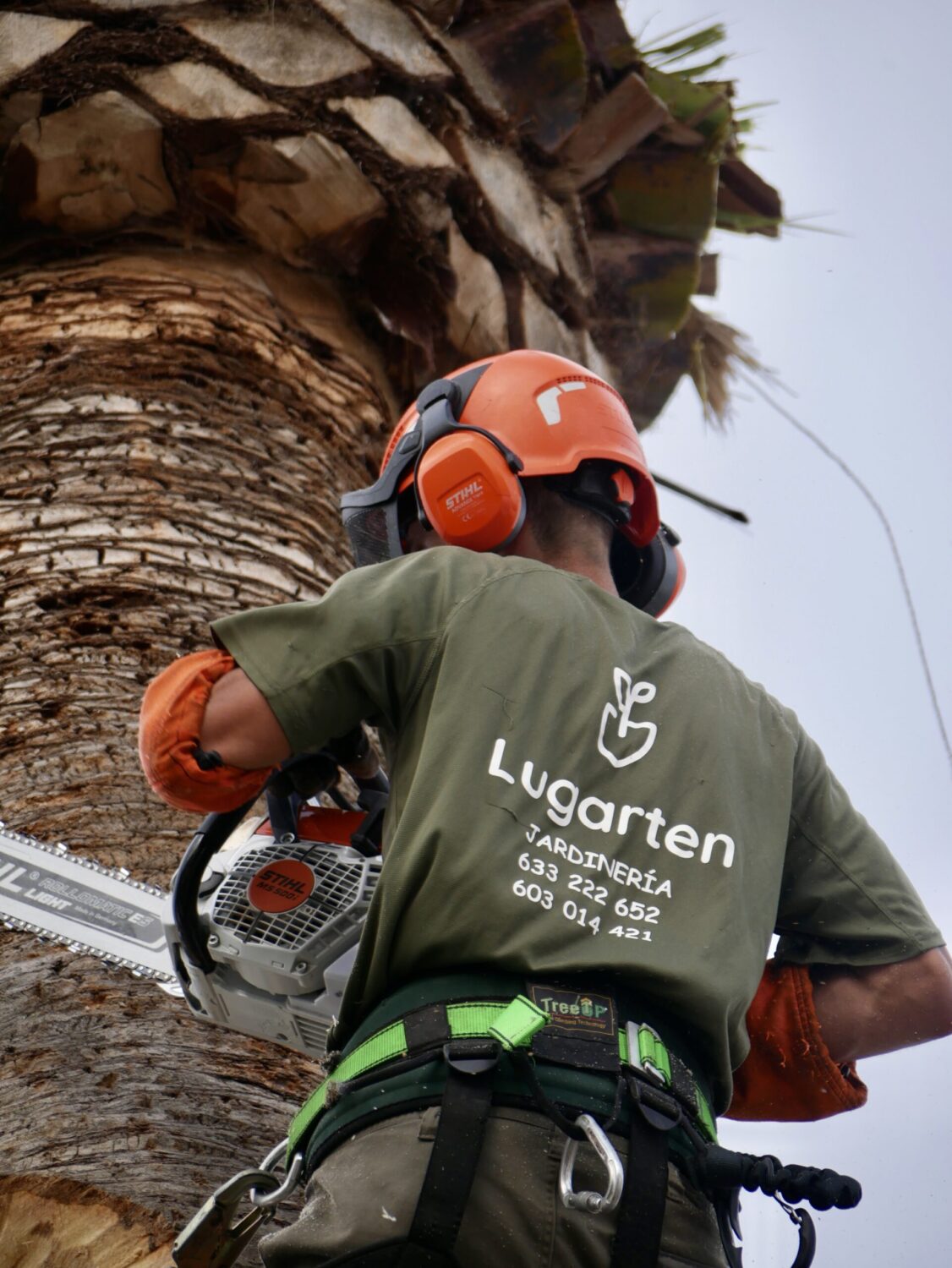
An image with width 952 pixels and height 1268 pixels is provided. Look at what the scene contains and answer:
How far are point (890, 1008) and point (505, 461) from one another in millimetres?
1019

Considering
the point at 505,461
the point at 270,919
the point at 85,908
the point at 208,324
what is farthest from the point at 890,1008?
the point at 208,324

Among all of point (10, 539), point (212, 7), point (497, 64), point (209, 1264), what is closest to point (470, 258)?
point (497, 64)

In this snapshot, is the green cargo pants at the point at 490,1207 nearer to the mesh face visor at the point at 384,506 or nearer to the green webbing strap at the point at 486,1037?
the green webbing strap at the point at 486,1037

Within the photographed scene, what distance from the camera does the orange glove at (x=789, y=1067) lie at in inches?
82.4

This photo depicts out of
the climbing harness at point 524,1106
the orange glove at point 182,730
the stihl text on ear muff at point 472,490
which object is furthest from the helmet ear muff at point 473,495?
the climbing harness at point 524,1106

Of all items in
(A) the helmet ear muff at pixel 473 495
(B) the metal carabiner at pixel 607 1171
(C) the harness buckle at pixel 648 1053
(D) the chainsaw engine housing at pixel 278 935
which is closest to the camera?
(B) the metal carabiner at pixel 607 1171

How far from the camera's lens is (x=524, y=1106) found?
1.59 meters

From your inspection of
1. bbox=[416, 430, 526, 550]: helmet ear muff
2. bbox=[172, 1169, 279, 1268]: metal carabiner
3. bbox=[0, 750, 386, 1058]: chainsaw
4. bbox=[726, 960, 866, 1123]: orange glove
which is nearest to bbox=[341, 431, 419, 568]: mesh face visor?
bbox=[416, 430, 526, 550]: helmet ear muff

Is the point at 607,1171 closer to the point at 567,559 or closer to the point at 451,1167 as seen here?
the point at 451,1167

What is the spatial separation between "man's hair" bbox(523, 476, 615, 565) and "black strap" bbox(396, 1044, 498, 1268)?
1.07 m

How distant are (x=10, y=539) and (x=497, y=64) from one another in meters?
1.99

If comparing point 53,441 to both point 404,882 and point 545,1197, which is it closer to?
point 404,882

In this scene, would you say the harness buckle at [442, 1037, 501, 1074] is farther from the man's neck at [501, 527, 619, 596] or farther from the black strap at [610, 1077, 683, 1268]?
the man's neck at [501, 527, 619, 596]

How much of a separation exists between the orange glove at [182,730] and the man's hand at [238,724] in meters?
→ 0.01
